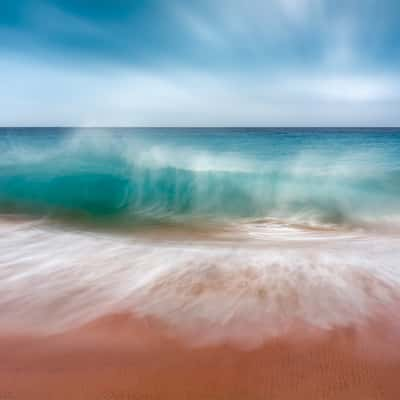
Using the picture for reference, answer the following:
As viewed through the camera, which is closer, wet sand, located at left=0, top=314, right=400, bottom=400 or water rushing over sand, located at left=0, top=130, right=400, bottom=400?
wet sand, located at left=0, top=314, right=400, bottom=400

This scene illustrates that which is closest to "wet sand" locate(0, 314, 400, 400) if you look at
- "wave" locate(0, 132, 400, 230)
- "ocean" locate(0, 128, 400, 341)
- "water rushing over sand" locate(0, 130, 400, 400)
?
"water rushing over sand" locate(0, 130, 400, 400)

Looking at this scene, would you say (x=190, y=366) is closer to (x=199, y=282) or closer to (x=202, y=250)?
(x=199, y=282)

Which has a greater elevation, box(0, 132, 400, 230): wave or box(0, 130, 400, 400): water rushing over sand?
box(0, 130, 400, 400): water rushing over sand

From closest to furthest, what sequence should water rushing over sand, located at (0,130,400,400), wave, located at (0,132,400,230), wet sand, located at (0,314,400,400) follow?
wet sand, located at (0,314,400,400)
water rushing over sand, located at (0,130,400,400)
wave, located at (0,132,400,230)

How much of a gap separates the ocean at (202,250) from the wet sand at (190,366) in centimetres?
28

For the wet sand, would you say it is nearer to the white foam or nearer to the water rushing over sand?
the water rushing over sand

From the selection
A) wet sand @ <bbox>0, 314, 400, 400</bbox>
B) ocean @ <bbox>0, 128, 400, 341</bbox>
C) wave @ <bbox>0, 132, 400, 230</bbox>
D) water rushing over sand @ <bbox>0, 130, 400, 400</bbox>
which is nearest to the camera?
wet sand @ <bbox>0, 314, 400, 400</bbox>

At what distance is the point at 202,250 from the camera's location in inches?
225

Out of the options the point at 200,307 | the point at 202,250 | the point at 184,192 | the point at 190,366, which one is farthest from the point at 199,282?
the point at 184,192

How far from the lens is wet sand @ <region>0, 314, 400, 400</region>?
7.94 ft

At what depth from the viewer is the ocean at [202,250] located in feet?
12.0

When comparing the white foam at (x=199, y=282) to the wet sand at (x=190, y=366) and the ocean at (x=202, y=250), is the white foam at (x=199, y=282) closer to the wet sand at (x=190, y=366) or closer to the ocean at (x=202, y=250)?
the ocean at (x=202, y=250)

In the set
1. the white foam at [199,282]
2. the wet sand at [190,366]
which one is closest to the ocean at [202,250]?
the white foam at [199,282]

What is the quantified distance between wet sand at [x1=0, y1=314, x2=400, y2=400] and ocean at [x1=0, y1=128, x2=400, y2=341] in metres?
0.28
